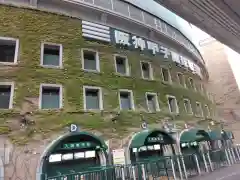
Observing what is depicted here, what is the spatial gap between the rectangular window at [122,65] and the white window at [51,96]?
5.27 m

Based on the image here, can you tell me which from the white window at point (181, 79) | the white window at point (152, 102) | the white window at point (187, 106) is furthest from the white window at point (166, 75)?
the white window at point (152, 102)

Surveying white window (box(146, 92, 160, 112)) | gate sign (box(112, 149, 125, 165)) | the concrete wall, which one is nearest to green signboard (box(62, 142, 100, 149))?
gate sign (box(112, 149, 125, 165))

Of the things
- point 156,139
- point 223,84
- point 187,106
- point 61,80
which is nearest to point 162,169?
point 156,139

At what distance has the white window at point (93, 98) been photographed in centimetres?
1342

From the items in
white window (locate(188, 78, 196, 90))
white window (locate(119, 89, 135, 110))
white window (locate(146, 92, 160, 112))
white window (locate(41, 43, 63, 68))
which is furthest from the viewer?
white window (locate(188, 78, 196, 90))

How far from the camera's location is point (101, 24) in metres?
15.6

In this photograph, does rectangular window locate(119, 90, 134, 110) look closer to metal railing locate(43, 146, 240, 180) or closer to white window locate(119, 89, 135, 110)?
white window locate(119, 89, 135, 110)

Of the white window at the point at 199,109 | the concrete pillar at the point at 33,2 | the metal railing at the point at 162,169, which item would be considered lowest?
the metal railing at the point at 162,169

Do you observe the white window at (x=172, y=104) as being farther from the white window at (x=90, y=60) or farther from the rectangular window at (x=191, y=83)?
the white window at (x=90, y=60)

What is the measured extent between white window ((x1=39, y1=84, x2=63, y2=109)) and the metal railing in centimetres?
470

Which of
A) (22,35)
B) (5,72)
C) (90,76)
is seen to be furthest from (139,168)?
(22,35)

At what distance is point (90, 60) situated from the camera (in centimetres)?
1485

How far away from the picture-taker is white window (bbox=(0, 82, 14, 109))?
1112 cm

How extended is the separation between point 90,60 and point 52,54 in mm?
2754
